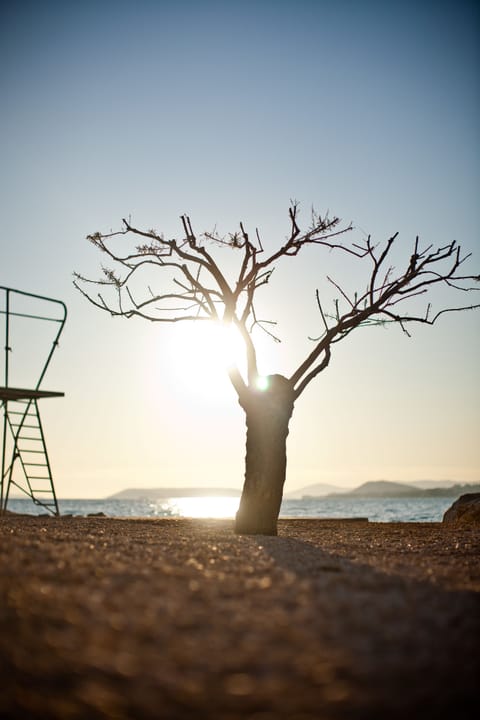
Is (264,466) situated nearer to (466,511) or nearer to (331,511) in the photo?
(466,511)

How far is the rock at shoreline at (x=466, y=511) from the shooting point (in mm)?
13973

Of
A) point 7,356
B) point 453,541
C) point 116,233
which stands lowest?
point 453,541

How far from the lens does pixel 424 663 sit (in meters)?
2.49

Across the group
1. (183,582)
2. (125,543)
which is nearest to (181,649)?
(183,582)

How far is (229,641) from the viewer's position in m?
2.66

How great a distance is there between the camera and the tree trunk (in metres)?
8.81

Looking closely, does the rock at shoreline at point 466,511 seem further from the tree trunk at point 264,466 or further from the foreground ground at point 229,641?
the foreground ground at point 229,641

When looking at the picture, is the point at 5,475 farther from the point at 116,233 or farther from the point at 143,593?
the point at 143,593

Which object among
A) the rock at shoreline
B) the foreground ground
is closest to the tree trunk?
the foreground ground

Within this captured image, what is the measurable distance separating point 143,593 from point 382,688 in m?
1.58

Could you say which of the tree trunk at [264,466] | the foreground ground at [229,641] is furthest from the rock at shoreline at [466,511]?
the foreground ground at [229,641]

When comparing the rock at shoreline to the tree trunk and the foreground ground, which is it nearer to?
the tree trunk

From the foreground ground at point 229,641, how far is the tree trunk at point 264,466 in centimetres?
432

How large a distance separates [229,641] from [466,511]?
516 inches
